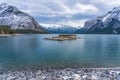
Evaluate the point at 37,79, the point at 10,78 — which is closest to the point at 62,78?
the point at 37,79

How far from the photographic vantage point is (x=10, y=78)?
2897 cm

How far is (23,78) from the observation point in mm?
28938

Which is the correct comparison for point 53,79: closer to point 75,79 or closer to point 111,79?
point 75,79

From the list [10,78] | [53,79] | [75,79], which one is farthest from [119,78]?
[10,78]

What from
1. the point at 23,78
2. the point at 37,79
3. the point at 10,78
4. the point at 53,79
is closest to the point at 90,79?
the point at 53,79

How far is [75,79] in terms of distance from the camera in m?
27.8

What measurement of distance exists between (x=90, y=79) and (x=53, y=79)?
15.8 ft

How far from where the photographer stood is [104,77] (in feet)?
96.9

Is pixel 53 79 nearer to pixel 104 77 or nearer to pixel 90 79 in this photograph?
pixel 90 79

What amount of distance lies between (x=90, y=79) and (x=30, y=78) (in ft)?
26.2

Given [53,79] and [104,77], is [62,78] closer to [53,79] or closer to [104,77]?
[53,79]

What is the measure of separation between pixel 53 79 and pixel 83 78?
399 centimetres

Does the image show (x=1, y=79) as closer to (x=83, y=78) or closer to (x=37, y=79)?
(x=37, y=79)

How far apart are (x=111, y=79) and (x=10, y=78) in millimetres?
13490
